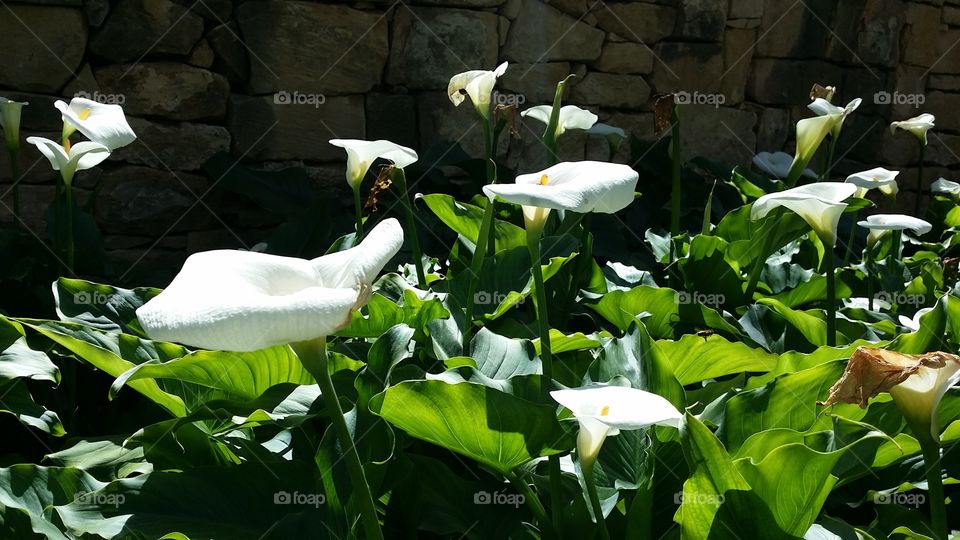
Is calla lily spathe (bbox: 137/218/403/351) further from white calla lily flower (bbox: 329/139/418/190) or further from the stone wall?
the stone wall

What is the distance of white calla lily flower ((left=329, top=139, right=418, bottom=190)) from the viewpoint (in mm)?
1408

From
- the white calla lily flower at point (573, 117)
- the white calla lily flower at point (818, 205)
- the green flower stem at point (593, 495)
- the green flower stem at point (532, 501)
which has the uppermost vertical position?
the white calla lily flower at point (573, 117)

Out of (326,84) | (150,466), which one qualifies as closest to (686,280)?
(150,466)

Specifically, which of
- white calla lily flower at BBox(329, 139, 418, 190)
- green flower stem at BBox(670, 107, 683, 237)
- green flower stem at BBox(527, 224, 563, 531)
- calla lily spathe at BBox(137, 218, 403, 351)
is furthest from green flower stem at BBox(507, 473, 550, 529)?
Answer: green flower stem at BBox(670, 107, 683, 237)

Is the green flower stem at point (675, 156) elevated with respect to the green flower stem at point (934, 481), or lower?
elevated

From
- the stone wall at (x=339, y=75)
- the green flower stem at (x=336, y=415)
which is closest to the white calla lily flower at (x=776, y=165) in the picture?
the stone wall at (x=339, y=75)

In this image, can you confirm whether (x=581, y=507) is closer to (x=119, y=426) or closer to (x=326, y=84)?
(x=119, y=426)

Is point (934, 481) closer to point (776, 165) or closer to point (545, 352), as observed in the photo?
point (545, 352)

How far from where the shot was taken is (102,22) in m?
2.45

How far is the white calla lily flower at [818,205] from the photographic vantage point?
120 centimetres

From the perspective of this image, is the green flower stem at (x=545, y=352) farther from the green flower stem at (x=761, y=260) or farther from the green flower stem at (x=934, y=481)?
the green flower stem at (x=761, y=260)

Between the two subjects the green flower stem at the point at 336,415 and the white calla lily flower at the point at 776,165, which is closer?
the green flower stem at the point at 336,415

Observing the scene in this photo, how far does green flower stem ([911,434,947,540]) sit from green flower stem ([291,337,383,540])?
47 centimetres

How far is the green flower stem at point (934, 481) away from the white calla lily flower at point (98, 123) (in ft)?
3.37
